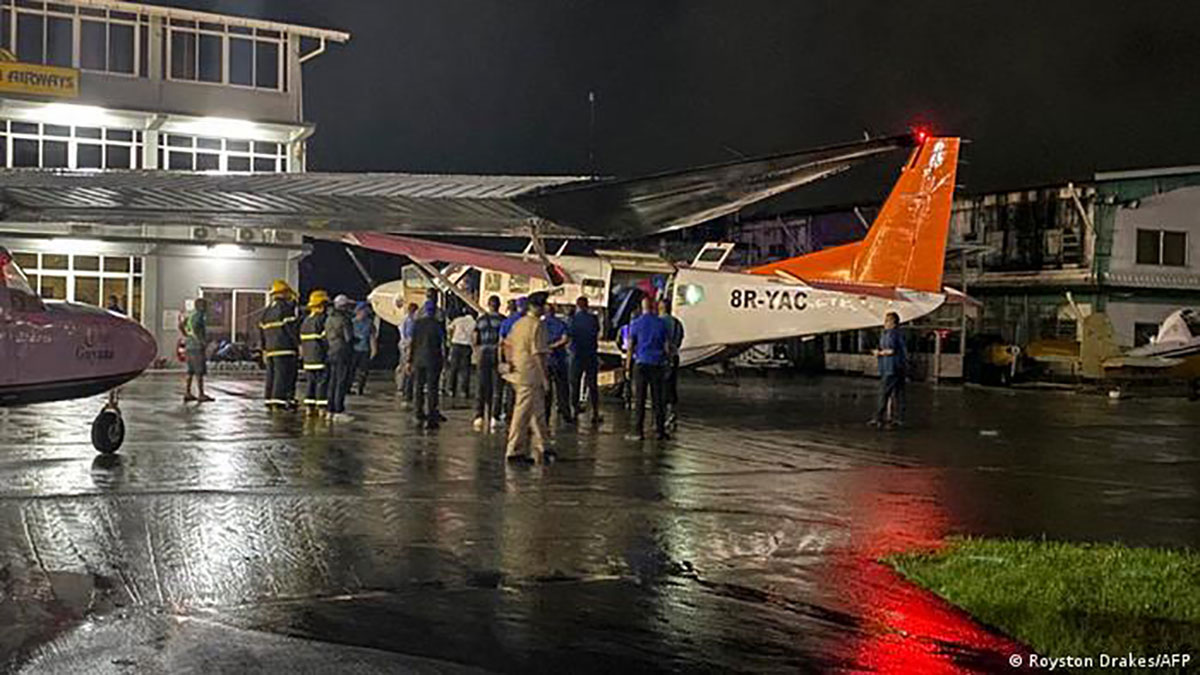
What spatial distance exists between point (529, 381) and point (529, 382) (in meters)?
0.01

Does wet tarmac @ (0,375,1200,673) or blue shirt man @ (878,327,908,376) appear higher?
blue shirt man @ (878,327,908,376)

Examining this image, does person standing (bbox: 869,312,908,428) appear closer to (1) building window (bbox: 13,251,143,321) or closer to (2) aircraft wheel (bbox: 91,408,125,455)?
(2) aircraft wheel (bbox: 91,408,125,455)

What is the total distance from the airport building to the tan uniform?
2269 centimetres

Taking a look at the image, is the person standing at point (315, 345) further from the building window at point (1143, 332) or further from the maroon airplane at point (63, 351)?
the building window at point (1143, 332)

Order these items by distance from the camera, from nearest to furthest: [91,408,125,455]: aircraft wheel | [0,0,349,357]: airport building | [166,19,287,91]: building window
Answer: [91,408,125,455]: aircraft wheel → [0,0,349,357]: airport building → [166,19,287,91]: building window

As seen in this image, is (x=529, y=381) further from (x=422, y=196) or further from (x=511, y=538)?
(x=511, y=538)

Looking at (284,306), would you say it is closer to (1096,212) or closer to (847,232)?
(1096,212)

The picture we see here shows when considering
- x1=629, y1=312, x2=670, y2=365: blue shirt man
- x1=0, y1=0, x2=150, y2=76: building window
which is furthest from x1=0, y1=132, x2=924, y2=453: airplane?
x1=0, y1=0, x2=150, y2=76: building window

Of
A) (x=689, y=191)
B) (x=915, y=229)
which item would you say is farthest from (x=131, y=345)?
(x=915, y=229)

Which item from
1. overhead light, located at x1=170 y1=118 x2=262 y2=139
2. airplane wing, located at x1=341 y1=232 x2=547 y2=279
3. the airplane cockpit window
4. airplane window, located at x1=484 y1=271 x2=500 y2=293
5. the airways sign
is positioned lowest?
the airplane cockpit window

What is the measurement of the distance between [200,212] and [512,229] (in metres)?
3.16

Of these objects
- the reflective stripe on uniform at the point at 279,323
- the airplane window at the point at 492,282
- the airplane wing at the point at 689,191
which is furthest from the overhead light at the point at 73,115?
the airplane wing at the point at 689,191

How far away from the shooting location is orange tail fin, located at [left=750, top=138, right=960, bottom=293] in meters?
21.9

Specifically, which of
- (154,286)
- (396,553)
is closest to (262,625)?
(396,553)
